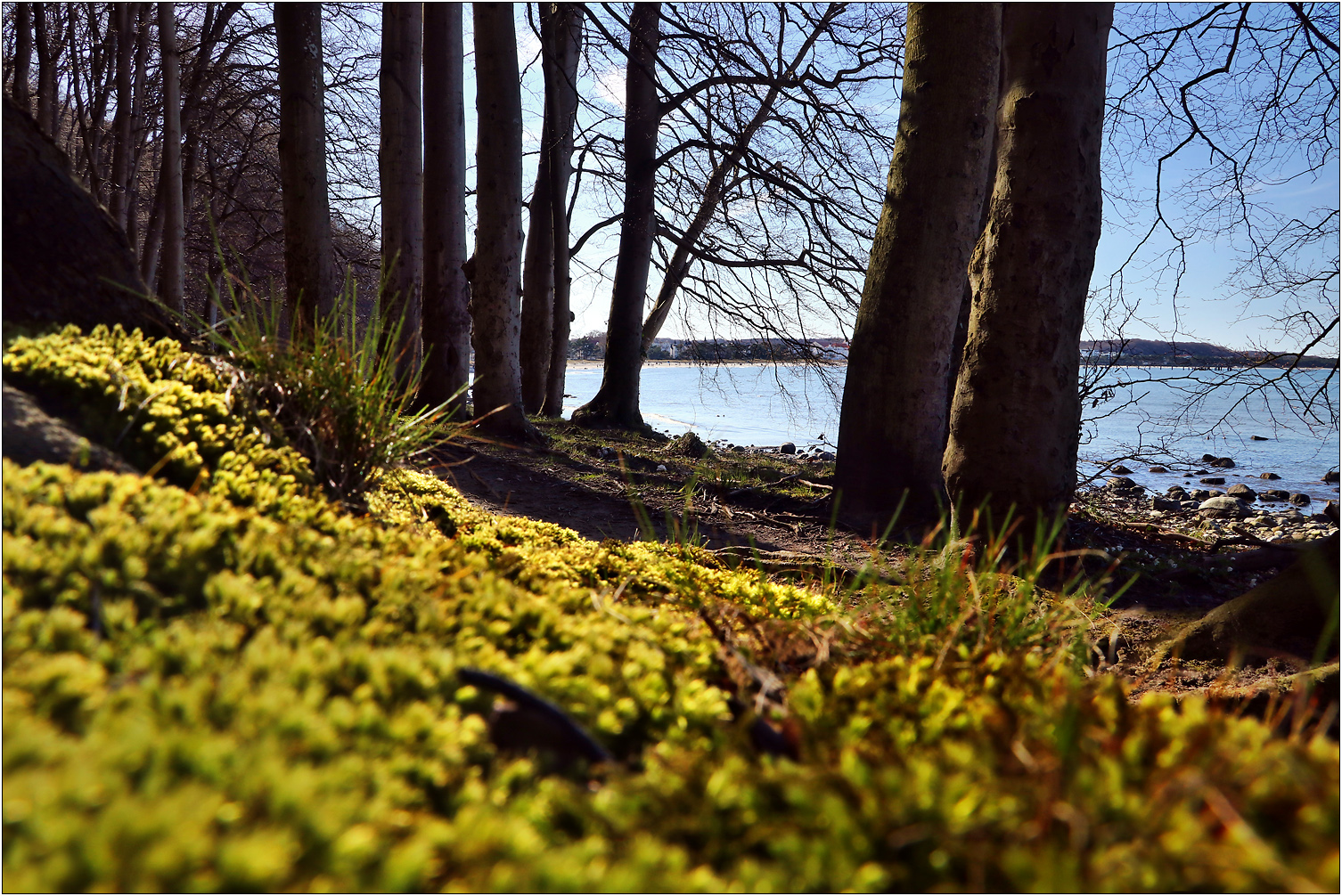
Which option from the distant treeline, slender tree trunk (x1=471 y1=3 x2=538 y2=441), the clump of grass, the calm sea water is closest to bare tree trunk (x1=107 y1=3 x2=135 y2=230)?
slender tree trunk (x1=471 y1=3 x2=538 y2=441)

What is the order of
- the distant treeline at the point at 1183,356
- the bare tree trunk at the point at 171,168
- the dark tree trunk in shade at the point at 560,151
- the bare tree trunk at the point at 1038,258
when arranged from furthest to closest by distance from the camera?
the dark tree trunk in shade at the point at 560,151, the bare tree trunk at the point at 171,168, the distant treeline at the point at 1183,356, the bare tree trunk at the point at 1038,258

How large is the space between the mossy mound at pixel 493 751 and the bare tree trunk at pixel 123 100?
1025cm

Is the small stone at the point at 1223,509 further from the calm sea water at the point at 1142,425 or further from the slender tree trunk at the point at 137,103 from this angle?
Result: the slender tree trunk at the point at 137,103

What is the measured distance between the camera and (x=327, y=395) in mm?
2639

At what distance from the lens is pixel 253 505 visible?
2.01 m

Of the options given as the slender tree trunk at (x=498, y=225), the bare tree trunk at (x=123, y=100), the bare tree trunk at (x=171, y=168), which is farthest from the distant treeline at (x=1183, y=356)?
the bare tree trunk at (x=123, y=100)

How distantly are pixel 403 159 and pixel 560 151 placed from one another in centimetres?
438

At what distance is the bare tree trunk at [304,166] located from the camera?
21.3 ft

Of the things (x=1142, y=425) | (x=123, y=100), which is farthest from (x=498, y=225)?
(x=1142, y=425)

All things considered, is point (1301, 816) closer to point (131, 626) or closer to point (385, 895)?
point (385, 895)

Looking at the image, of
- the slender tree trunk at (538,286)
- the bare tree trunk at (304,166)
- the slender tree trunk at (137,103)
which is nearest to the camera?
the bare tree trunk at (304,166)

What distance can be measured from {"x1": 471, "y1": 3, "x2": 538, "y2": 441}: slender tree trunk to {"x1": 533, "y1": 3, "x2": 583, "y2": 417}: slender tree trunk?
7.50ft

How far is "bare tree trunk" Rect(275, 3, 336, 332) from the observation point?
6.50 metres

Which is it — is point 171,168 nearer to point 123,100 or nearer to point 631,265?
point 123,100
